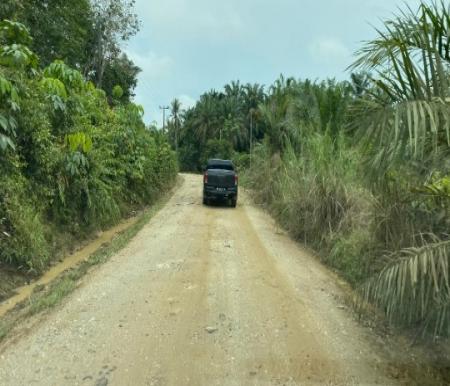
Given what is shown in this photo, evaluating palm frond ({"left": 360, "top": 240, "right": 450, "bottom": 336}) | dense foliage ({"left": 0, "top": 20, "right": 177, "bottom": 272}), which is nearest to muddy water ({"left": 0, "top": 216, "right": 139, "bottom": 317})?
dense foliage ({"left": 0, "top": 20, "right": 177, "bottom": 272})

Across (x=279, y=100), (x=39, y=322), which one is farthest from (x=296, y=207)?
(x=279, y=100)

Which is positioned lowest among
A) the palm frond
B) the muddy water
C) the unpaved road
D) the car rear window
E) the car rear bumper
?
the muddy water

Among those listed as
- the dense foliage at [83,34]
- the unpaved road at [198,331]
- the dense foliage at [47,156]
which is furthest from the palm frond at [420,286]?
the dense foliage at [83,34]

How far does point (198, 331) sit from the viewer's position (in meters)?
5.87

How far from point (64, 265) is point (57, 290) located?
2.64 metres

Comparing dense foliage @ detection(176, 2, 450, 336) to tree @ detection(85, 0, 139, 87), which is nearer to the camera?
dense foliage @ detection(176, 2, 450, 336)

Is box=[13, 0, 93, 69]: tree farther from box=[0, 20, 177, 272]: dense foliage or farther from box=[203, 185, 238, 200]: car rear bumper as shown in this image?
box=[0, 20, 177, 272]: dense foliage

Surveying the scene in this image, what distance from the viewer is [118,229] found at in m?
15.4

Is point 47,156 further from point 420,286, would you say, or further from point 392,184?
point 420,286

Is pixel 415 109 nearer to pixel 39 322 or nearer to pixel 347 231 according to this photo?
pixel 39 322

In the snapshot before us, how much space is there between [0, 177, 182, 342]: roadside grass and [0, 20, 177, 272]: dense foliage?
28.1 inches

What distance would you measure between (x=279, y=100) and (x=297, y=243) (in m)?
11.1

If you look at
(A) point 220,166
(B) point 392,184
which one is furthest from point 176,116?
(B) point 392,184

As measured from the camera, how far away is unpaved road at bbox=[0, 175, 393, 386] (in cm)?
470
